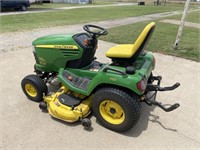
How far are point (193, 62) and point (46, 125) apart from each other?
4262mm

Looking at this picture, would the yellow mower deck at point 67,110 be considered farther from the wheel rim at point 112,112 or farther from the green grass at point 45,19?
the green grass at point 45,19

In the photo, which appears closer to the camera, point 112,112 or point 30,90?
point 112,112

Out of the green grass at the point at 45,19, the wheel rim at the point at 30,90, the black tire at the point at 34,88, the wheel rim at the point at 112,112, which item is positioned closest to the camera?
the wheel rim at the point at 112,112

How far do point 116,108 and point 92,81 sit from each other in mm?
468

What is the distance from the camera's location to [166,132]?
2.78m

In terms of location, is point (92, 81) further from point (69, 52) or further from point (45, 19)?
point (45, 19)

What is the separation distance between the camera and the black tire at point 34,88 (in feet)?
10.6

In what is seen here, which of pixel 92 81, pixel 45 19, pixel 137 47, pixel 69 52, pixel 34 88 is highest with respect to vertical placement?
pixel 45 19

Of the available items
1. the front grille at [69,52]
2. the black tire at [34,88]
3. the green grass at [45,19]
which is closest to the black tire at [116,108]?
the front grille at [69,52]

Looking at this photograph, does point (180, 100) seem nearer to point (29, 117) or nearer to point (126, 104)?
point (126, 104)

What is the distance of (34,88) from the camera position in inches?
129

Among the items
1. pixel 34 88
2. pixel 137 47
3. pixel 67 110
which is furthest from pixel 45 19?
pixel 137 47

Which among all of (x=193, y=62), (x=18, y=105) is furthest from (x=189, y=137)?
(x=193, y=62)

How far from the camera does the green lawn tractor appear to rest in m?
2.51
